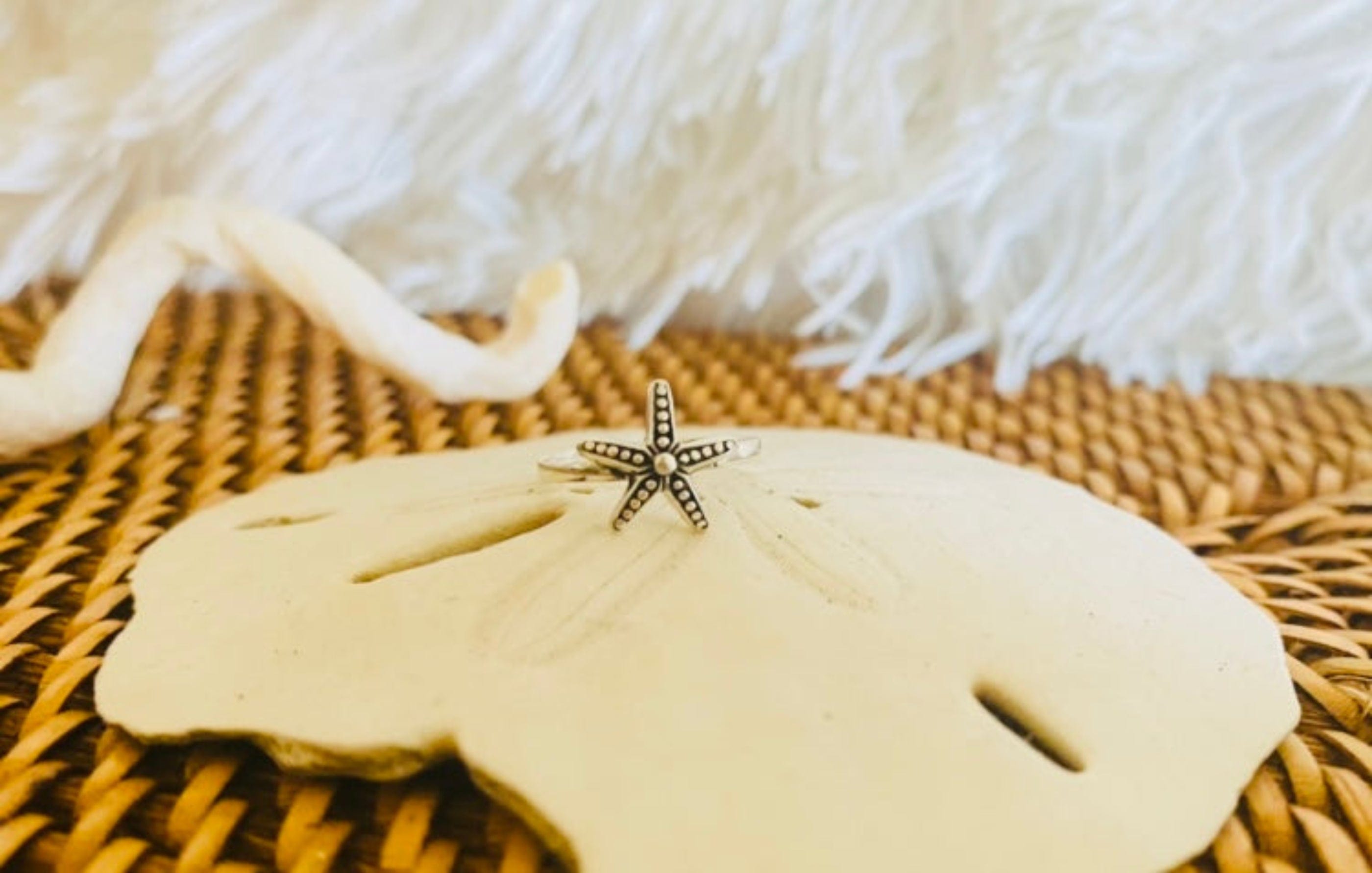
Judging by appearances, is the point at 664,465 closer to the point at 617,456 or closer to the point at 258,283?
the point at 617,456

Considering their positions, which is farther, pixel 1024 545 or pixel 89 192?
pixel 89 192

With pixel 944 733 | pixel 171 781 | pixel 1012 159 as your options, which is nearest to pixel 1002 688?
pixel 944 733

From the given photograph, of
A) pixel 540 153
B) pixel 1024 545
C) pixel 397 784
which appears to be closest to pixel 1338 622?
pixel 1024 545

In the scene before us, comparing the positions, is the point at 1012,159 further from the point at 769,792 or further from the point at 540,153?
the point at 769,792

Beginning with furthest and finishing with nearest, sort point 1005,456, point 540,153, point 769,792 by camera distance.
Result: 1. point 540,153
2. point 1005,456
3. point 769,792

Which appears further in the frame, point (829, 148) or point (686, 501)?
point (829, 148)

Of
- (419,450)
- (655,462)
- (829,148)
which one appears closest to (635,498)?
(655,462)

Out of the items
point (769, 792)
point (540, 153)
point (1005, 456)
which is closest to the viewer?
point (769, 792)

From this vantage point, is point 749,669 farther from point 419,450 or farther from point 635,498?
point 419,450
